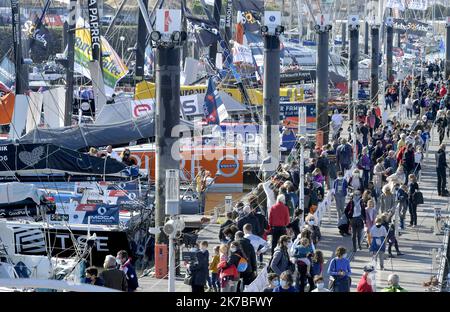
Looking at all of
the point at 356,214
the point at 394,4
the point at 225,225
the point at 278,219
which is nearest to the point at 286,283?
the point at 225,225

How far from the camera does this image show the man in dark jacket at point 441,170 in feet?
86.6

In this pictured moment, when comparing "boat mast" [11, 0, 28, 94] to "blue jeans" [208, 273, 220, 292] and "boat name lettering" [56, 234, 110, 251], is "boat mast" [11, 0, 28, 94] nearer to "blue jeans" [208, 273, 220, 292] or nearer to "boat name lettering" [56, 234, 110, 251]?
"boat name lettering" [56, 234, 110, 251]

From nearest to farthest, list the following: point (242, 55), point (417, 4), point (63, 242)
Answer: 1. point (63, 242)
2. point (242, 55)
3. point (417, 4)

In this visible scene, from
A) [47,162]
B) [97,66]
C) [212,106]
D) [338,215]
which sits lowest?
[338,215]

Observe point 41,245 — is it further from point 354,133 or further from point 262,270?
point 354,133

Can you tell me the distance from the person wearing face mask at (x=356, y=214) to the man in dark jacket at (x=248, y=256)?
4260 mm

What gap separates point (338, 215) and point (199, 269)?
7282 mm

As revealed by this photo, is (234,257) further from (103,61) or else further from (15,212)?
(103,61)

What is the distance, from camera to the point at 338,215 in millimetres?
23469

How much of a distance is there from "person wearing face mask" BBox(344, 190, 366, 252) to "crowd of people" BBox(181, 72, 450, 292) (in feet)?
0.05

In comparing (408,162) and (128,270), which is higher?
(408,162)

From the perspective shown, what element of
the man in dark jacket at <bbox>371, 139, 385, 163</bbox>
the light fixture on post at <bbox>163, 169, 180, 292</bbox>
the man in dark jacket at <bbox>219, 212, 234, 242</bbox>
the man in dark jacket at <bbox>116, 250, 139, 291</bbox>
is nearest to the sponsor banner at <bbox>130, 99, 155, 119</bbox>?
the man in dark jacket at <bbox>371, 139, 385, 163</bbox>

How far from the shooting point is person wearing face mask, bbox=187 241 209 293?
1662 cm
